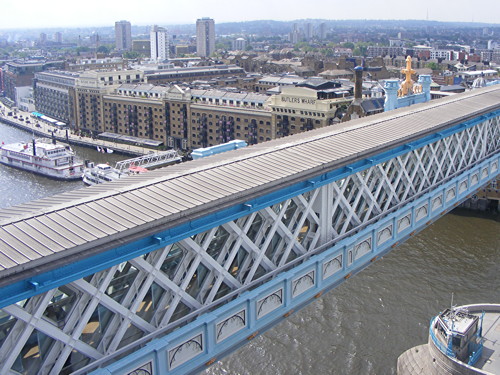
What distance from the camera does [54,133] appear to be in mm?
58500

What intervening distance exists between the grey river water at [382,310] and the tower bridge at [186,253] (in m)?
4.88

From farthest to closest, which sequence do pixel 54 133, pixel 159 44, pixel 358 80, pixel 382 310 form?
pixel 159 44
pixel 54 133
pixel 358 80
pixel 382 310

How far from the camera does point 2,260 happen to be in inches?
279

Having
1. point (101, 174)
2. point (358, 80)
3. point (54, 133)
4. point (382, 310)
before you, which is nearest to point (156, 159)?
point (101, 174)

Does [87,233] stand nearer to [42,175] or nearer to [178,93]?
[42,175]

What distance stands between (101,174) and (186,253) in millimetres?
31073

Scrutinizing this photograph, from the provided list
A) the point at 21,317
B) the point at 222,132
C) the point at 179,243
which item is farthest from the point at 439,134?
the point at 222,132

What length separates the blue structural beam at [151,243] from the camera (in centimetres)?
716

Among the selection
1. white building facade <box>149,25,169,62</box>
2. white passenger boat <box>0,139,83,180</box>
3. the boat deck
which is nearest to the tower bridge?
the boat deck

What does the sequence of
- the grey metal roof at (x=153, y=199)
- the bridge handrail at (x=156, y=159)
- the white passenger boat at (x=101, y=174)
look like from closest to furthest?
the grey metal roof at (x=153, y=199) < the white passenger boat at (x=101, y=174) < the bridge handrail at (x=156, y=159)

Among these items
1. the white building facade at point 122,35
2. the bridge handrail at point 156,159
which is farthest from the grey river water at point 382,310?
the white building facade at point 122,35

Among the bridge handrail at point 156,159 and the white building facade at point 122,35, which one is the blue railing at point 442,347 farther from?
the white building facade at point 122,35

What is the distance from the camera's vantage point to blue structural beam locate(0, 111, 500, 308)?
23.5 ft

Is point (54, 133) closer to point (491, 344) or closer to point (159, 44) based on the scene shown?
point (491, 344)
